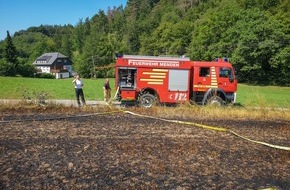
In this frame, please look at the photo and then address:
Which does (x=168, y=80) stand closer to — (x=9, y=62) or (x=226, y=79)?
(x=226, y=79)

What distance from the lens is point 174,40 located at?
299ft

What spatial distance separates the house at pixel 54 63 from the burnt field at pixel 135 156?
Answer: 121418 millimetres

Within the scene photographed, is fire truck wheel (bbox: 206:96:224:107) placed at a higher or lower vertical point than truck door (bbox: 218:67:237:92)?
lower

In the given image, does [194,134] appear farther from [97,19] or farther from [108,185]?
A: [97,19]

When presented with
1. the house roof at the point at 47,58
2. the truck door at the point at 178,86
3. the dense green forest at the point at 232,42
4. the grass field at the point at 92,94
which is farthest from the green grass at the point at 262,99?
the house roof at the point at 47,58

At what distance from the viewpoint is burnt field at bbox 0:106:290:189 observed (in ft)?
23.6

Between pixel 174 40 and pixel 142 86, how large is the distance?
240 ft

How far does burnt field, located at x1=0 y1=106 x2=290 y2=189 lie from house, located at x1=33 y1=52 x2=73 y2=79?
121418 millimetres

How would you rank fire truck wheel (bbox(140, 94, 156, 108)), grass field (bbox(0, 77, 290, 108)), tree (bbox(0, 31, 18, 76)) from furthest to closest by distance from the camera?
tree (bbox(0, 31, 18, 76)) < fire truck wheel (bbox(140, 94, 156, 108)) < grass field (bbox(0, 77, 290, 108))

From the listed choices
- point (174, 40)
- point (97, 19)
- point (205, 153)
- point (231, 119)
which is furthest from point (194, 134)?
point (97, 19)

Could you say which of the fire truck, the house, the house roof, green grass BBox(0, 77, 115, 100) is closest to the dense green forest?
green grass BBox(0, 77, 115, 100)

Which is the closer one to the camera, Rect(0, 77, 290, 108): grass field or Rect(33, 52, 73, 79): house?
Rect(0, 77, 290, 108): grass field

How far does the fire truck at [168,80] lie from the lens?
19.8 m

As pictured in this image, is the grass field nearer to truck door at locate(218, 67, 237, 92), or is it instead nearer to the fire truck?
truck door at locate(218, 67, 237, 92)
